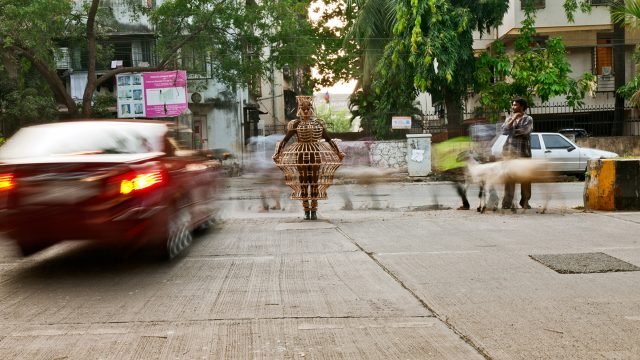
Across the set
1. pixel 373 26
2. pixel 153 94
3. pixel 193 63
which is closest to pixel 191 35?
pixel 153 94

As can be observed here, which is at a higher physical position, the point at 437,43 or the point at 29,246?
the point at 437,43

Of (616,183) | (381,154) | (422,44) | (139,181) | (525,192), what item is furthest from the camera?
(381,154)

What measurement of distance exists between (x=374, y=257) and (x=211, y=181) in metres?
2.68

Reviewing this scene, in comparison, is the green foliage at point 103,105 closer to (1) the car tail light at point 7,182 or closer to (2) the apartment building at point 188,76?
(2) the apartment building at point 188,76

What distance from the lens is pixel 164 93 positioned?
27.2m

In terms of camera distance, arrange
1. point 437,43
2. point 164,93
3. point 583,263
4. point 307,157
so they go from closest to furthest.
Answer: point 583,263 < point 307,157 < point 437,43 < point 164,93

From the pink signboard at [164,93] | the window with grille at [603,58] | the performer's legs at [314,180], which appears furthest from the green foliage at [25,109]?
the window with grille at [603,58]

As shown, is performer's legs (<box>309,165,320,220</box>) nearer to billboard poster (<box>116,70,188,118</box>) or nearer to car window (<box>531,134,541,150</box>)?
car window (<box>531,134,541,150</box>)

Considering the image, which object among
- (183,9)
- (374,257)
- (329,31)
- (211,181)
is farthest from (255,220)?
(329,31)

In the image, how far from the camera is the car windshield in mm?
6305

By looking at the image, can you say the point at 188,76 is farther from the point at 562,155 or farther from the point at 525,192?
the point at 525,192

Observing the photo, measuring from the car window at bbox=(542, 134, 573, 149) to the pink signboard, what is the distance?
580 inches

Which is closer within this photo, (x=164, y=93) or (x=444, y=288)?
(x=444, y=288)

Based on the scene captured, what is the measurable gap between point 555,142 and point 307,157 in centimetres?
1308
